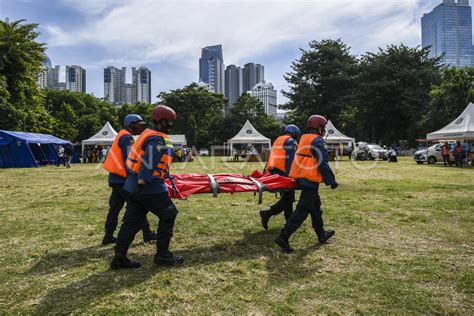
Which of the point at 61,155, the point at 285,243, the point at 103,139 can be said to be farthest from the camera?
the point at 103,139

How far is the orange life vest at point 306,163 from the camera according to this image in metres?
5.34

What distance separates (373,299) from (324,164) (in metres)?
2.17

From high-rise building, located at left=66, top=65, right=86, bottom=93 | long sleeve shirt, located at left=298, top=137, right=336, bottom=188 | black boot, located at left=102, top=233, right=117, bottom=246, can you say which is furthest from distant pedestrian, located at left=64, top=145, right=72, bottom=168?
high-rise building, located at left=66, top=65, right=86, bottom=93

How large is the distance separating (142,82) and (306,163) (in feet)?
365

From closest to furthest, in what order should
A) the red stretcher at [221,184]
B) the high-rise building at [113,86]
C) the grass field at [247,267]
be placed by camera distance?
the grass field at [247,267] → the red stretcher at [221,184] → the high-rise building at [113,86]

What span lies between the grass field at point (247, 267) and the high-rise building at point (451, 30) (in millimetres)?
163304

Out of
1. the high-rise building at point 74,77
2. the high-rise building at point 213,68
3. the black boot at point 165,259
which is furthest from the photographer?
the high-rise building at point 213,68

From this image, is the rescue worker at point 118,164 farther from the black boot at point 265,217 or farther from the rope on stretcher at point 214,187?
the black boot at point 265,217

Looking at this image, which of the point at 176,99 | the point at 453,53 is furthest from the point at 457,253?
the point at 453,53

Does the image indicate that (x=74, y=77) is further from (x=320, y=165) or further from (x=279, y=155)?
(x=320, y=165)

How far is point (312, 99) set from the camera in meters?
50.1

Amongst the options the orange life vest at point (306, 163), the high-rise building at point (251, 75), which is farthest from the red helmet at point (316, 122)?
the high-rise building at point (251, 75)

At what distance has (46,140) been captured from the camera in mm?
27984

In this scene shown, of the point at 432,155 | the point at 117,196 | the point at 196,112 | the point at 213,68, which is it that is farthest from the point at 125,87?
the point at 117,196
